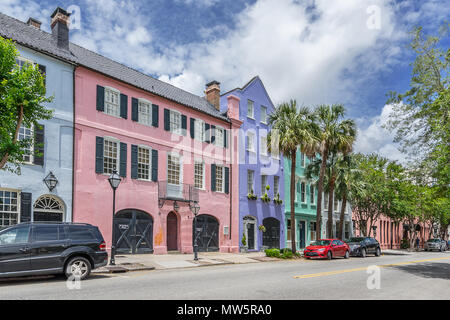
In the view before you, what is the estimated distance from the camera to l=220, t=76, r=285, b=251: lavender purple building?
2969 centimetres

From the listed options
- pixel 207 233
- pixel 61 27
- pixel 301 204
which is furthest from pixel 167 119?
pixel 301 204

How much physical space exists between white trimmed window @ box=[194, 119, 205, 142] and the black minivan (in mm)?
13871

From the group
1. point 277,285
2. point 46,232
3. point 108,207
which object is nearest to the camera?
→ point 277,285

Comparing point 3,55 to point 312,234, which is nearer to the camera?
point 3,55

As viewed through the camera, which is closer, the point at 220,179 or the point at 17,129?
the point at 17,129

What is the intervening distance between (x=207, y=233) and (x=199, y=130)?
6.90 meters

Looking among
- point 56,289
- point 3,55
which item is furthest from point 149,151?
point 56,289

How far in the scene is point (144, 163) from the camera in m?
22.7

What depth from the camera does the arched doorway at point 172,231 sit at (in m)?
24.2

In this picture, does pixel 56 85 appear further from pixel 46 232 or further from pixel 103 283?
pixel 103 283

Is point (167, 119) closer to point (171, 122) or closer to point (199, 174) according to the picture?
point (171, 122)

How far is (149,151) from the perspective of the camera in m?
23.0

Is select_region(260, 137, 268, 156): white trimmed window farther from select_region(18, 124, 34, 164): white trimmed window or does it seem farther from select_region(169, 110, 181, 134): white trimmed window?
select_region(18, 124, 34, 164): white trimmed window
